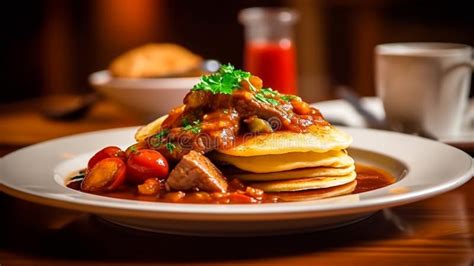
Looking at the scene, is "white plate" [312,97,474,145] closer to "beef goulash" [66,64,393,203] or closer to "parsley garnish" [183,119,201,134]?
"beef goulash" [66,64,393,203]

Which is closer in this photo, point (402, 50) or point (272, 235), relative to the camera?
point (272, 235)

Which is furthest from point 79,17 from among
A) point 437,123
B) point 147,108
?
point 437,123

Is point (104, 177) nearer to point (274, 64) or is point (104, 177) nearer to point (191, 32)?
point (274, 64)

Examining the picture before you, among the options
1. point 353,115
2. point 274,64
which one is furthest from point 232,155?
point 274,64

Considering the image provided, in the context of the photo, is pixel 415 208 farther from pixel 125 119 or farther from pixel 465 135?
pixel 125 119

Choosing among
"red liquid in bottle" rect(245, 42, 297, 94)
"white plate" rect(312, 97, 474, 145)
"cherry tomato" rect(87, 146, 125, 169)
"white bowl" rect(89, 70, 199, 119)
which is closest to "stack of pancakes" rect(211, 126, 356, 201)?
"cherry tomato" rect(87, 146, 125, 169)

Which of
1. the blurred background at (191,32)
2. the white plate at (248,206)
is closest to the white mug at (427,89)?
the white plate at (248,206)
